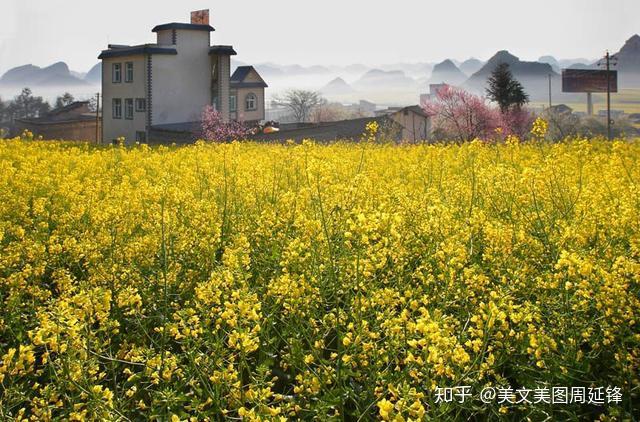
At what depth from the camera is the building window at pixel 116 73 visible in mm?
44997

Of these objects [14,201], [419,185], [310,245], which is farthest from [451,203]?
[14,201]

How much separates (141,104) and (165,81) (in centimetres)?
224

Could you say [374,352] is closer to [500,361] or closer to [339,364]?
[339,364]

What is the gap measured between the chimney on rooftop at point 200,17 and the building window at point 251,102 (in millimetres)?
7091

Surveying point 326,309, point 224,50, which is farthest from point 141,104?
point 326,309

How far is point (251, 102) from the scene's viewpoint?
168 feet

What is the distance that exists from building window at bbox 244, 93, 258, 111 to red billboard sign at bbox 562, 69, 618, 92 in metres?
65.5

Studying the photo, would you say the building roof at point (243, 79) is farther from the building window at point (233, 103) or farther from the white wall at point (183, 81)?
the white wall at point (183, 81)

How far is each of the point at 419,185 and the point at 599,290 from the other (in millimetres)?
6512

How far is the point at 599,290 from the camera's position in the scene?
3.65 m

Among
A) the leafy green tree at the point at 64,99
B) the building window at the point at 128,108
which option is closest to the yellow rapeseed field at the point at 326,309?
the building window at the point at 128,108

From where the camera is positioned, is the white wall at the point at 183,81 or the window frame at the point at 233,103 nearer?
the white wall at the point at 183,81

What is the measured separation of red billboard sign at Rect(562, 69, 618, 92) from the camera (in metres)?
99.2

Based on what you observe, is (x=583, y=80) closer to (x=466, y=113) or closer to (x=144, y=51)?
(x=466, y=113)
